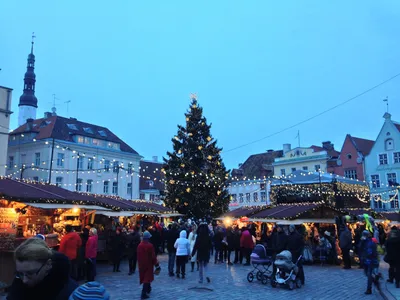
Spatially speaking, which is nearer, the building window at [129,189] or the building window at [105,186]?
the building window at [105,186]

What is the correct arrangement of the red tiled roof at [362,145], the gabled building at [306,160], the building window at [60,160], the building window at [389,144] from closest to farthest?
1. the building window at [60,160]
2. the building window at [389,144]
3. the red tiled roof at [362,145]
4. the gabled building at [306,160]

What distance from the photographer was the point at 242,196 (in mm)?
52344

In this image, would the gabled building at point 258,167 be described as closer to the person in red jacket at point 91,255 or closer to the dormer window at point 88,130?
the dormer window at point 88,130

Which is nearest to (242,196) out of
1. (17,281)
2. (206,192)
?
(206,192)

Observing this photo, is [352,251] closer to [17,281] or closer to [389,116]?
[17,281]

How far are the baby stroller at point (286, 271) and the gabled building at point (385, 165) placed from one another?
111 ft

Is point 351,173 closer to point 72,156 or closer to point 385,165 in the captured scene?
point 385,165

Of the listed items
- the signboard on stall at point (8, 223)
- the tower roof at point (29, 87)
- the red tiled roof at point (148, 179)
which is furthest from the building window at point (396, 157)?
the tower roof at point (29, 87)

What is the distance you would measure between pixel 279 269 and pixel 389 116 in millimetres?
38241

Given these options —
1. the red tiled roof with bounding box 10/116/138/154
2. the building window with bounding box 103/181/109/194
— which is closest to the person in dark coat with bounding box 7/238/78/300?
the red tiled roof with bounding box 10/116/138/154

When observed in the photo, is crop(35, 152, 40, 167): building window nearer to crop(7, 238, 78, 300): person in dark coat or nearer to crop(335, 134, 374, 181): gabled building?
crop(335, 134, 374, 181): gabled building

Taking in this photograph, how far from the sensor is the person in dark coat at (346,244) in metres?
14.4

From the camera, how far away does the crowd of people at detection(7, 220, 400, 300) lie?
2545 mm

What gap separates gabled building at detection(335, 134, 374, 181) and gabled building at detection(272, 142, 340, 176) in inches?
51.6
